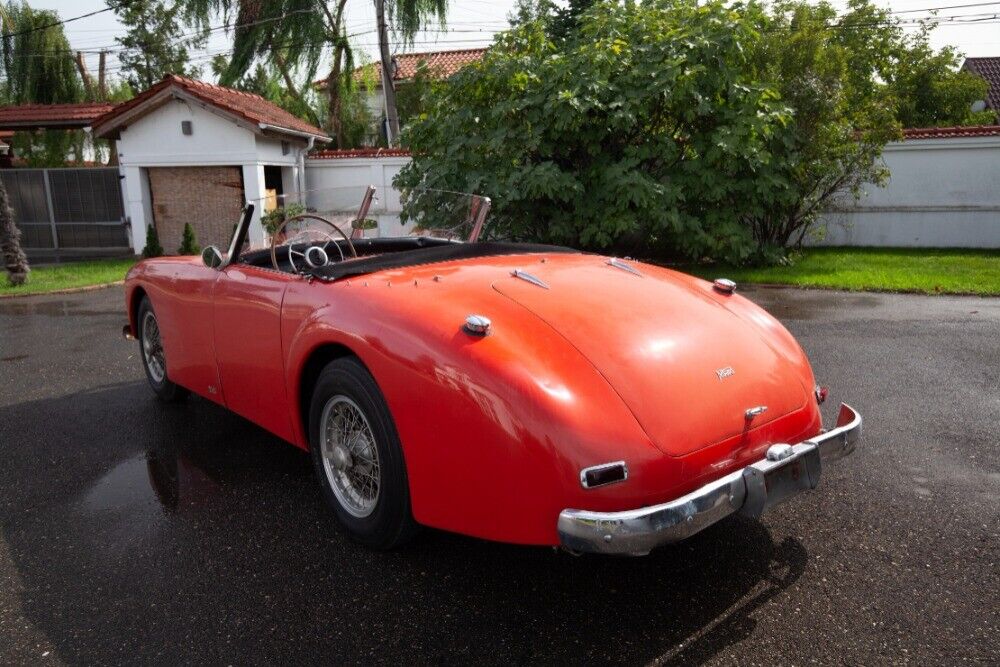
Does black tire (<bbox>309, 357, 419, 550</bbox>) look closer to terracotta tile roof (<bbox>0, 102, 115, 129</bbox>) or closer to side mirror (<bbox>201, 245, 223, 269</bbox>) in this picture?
side mirror (<bbox>201, 245, 223, 269</bbox>)

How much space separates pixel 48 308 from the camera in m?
10.0

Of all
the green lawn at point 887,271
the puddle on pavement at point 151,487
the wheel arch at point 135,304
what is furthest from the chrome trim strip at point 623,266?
the green lawn at point 887,271

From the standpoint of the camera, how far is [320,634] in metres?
2.42

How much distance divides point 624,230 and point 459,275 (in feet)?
25.3

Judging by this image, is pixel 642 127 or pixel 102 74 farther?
pixel 102 74

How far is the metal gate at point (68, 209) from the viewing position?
18.0m

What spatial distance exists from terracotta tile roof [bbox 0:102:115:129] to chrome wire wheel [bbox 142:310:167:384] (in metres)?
16.6

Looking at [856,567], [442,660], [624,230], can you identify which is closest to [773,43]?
[624,230]

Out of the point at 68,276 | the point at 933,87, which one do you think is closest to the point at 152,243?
the point at 68,276

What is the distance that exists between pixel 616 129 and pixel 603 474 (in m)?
9.26

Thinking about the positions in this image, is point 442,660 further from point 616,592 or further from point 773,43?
point 773,43

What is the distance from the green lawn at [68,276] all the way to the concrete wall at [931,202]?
13885 millimetres

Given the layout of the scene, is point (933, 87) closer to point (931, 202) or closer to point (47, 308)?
point (931, 202)

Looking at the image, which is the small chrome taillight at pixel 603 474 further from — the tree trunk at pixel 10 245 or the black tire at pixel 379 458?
the tree trunk at pixel 10 245
